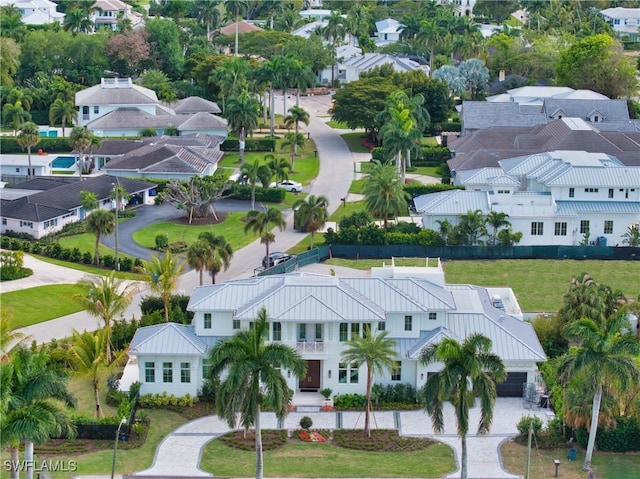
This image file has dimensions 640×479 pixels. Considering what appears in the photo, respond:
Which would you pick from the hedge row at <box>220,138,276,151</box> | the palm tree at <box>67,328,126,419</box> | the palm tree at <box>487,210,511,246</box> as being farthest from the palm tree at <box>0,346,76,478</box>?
the hedge row at <box>220,138,276,151</box>

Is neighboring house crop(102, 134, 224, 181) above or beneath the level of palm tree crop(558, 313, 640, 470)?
above

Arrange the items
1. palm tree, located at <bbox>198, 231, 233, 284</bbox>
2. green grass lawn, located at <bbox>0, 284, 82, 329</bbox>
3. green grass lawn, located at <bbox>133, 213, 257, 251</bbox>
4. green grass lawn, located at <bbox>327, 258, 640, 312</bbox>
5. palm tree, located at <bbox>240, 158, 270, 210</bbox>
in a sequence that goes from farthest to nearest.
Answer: palm tree, located at <bbox>240, 158, 270, 210</bbox>, green grass lawn, located at <bbox>133, 213, 257, 251</bbox>, green grass lawn, located at <bbox>327, 258, 640, 312</bbox>, palm tree, located at <bbox>198, 231, 233, 284</bbox>, green grass lawn, located at <bbox>0, 284, 82, 329</bbox>

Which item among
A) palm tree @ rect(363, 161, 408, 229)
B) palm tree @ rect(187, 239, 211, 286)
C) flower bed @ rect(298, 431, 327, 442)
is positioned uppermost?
palm tree @ rect(363, 161, 408, 229)

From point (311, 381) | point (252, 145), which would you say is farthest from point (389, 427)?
point (252, 145)

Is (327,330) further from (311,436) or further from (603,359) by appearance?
(603,359)

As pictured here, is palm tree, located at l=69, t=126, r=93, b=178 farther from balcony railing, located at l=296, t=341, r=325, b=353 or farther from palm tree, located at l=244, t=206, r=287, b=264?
balcony railing, located at l=296, t=341, r=325, b=353

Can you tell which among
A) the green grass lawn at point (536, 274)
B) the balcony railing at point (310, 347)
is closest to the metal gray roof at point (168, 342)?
the balcony railing at point (310, 347)

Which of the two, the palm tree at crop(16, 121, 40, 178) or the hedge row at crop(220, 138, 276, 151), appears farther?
the hedge row at crop(220, 138, 276, 151)
